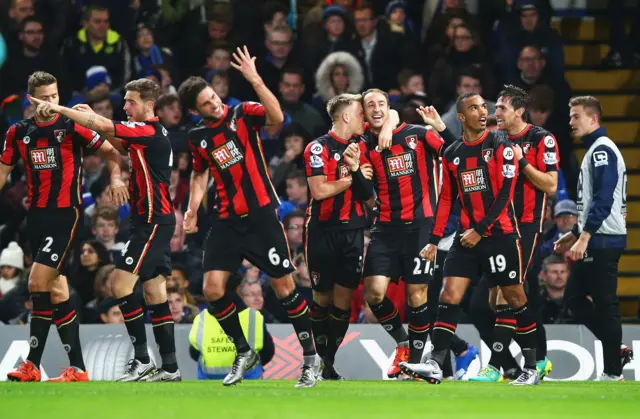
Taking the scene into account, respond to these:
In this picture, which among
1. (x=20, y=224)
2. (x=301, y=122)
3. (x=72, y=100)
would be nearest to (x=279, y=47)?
Answer: (x=301, y=122)

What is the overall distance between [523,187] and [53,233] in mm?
3925

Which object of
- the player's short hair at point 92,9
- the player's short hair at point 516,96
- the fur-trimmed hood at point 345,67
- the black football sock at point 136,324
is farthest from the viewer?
the player's short hair at point 92,9

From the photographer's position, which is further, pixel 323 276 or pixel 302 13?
pixel 302 13

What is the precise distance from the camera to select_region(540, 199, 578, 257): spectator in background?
1415cm

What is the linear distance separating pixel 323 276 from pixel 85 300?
11.5 feet

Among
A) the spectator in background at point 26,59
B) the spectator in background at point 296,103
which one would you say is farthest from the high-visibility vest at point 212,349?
the spectator in background at point 26,59

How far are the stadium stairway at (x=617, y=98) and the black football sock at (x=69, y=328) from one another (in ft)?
22.6

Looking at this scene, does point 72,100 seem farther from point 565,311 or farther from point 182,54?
point 565,311

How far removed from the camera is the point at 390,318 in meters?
11.4

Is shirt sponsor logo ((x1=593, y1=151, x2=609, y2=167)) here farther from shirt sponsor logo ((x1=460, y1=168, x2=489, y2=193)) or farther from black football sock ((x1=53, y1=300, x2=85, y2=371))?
black football sock ((x1=53, y1=300, x2=85, y2=371))

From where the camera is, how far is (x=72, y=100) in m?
15.8

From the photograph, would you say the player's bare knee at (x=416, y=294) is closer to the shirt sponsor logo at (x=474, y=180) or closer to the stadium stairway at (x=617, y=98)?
the shirt sponsor logo at (x=474, y=180)

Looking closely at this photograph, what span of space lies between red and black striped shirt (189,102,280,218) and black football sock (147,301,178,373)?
45.8 inches

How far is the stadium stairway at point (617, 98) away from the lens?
15.8 meters
